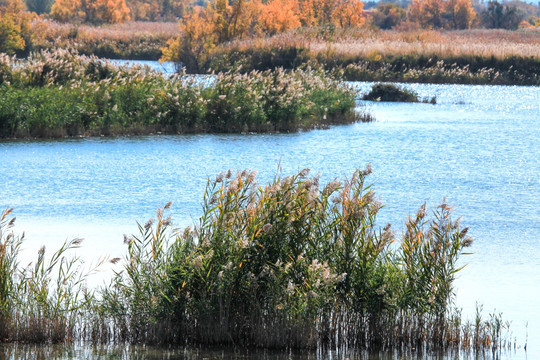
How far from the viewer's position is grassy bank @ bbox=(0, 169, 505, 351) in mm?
7266

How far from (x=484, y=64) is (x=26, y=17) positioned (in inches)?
1154

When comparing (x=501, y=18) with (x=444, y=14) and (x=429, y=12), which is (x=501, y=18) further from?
(x=429, y=12)

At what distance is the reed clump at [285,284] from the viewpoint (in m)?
7.26

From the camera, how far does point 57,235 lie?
37.9ft

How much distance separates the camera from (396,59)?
4806 cm

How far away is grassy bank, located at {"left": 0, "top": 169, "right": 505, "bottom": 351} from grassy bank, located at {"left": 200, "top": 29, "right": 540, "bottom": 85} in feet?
123

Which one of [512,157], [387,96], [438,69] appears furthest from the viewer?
[438,69]

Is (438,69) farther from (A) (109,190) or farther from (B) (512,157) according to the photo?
(A) (109,190)

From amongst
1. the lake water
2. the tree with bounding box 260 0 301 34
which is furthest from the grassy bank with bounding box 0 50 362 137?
the tree with bounding box 260 0 301 34

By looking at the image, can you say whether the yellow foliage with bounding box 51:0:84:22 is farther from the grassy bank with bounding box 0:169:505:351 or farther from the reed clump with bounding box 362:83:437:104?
the grassy bank with bounding box 0:169:505:351

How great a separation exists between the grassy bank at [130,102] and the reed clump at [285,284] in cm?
1527

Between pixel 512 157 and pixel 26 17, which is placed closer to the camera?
pixel 512 157

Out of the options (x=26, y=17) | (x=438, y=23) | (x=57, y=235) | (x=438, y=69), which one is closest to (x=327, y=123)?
(x=57, y=235)

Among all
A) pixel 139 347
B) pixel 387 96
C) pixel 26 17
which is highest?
pixel 26 17
